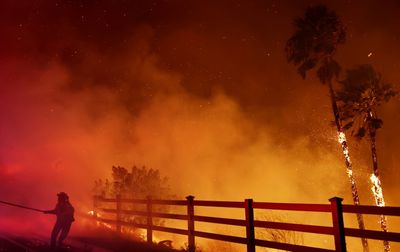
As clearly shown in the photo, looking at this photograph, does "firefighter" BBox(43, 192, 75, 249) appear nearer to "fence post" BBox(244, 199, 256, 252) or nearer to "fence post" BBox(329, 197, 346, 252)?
"fence post" BBox(244, 199, 256, 252)

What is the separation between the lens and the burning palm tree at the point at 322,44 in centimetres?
3238

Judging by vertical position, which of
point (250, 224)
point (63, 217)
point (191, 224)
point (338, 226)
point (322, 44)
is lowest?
point (338, 226)

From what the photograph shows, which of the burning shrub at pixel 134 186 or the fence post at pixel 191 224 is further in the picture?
the burning shrub at pixel 134 186

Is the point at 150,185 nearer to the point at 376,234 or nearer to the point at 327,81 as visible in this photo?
the point at 327,81

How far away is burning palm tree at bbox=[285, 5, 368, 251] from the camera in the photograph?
32.4 metres

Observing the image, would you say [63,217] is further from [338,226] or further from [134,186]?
[134,186]

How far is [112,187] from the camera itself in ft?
124

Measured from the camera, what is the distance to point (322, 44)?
1297 inches

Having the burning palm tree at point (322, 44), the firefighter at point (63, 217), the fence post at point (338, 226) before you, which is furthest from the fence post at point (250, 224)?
the burning palm tree at point (322, 44)

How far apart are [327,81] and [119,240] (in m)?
24.2

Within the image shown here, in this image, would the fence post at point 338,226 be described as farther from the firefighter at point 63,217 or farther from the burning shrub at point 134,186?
the burning shrub at point 134,186

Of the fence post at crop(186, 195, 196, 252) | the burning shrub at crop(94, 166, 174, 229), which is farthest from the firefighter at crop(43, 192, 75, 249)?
the burning shrub at crop(94, 166, 174, 229)

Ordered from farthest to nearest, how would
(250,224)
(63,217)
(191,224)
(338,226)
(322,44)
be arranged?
(322,44) → (63,217) → (191,224) → (250,224) → (338,226)


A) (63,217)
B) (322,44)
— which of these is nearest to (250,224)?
(63,217)
